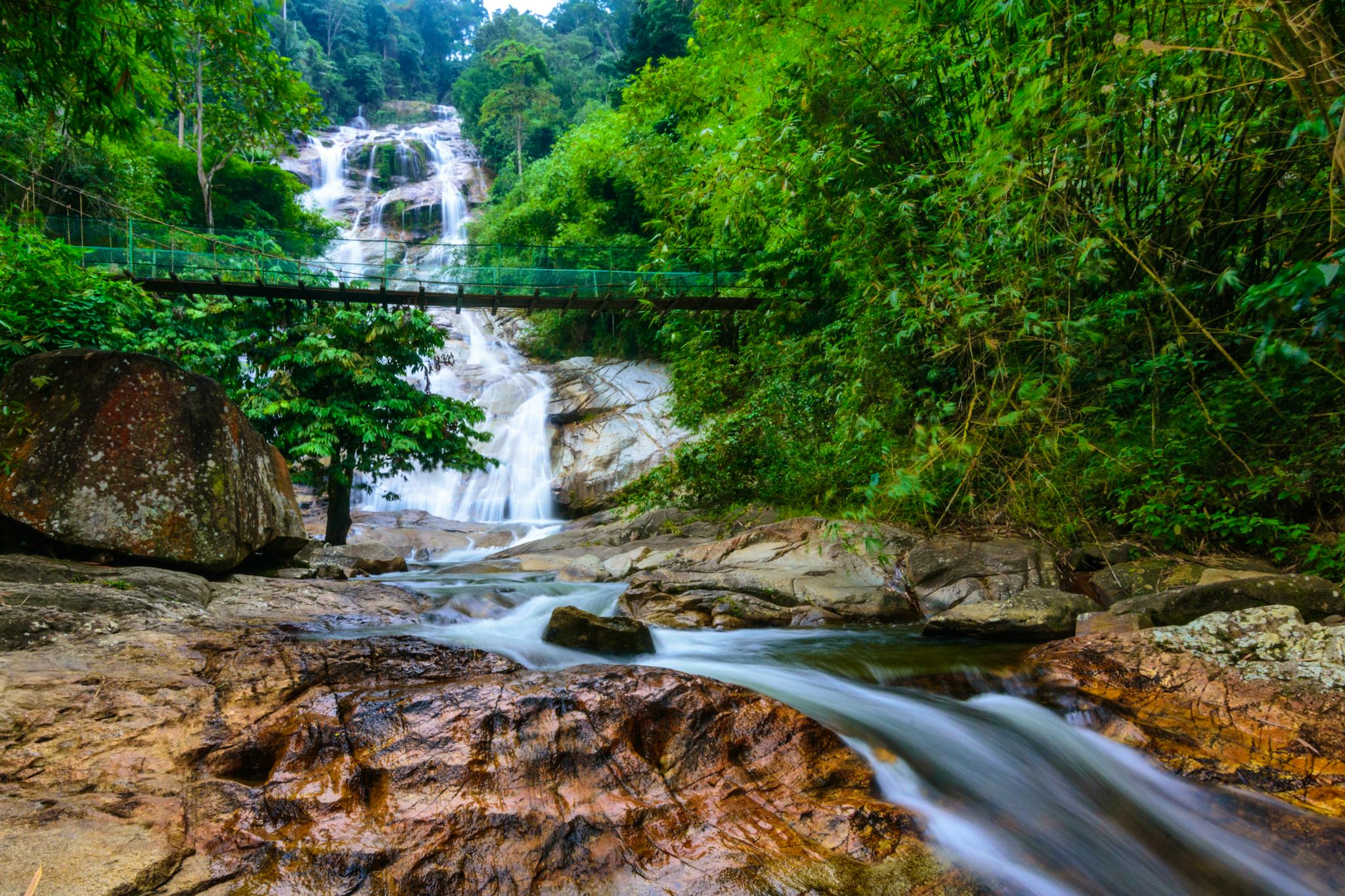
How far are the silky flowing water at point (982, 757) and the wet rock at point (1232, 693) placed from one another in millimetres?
202

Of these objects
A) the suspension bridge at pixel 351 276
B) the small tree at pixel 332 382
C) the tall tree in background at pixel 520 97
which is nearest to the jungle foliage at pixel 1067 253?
the suspension bridge at pixel 351 276

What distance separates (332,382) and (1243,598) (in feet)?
35.5

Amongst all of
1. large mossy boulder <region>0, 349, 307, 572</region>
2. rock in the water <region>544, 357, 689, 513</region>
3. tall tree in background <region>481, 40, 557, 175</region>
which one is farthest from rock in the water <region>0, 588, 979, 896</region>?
tall tree in background <region>481, 40, 557, 175</region>

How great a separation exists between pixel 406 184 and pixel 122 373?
3433cm

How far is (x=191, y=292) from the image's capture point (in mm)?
10516

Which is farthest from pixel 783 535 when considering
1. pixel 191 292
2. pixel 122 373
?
pixel 191 292

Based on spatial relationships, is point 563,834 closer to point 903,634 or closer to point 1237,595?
point 903,634

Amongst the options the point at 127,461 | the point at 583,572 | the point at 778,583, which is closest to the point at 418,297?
the point at 583,572

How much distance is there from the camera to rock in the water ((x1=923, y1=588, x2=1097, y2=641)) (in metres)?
5.46

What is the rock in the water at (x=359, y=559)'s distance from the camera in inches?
337

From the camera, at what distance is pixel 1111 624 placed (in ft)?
16.4

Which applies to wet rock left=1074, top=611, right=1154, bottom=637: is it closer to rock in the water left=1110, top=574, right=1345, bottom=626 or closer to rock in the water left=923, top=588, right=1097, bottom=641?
rock in the water left=1110, top=574, right=1345, bottom=626

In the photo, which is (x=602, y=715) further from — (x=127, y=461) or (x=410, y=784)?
(x=127, y=461)

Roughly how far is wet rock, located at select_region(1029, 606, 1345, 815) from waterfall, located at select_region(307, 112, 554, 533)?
9708 millimetres
